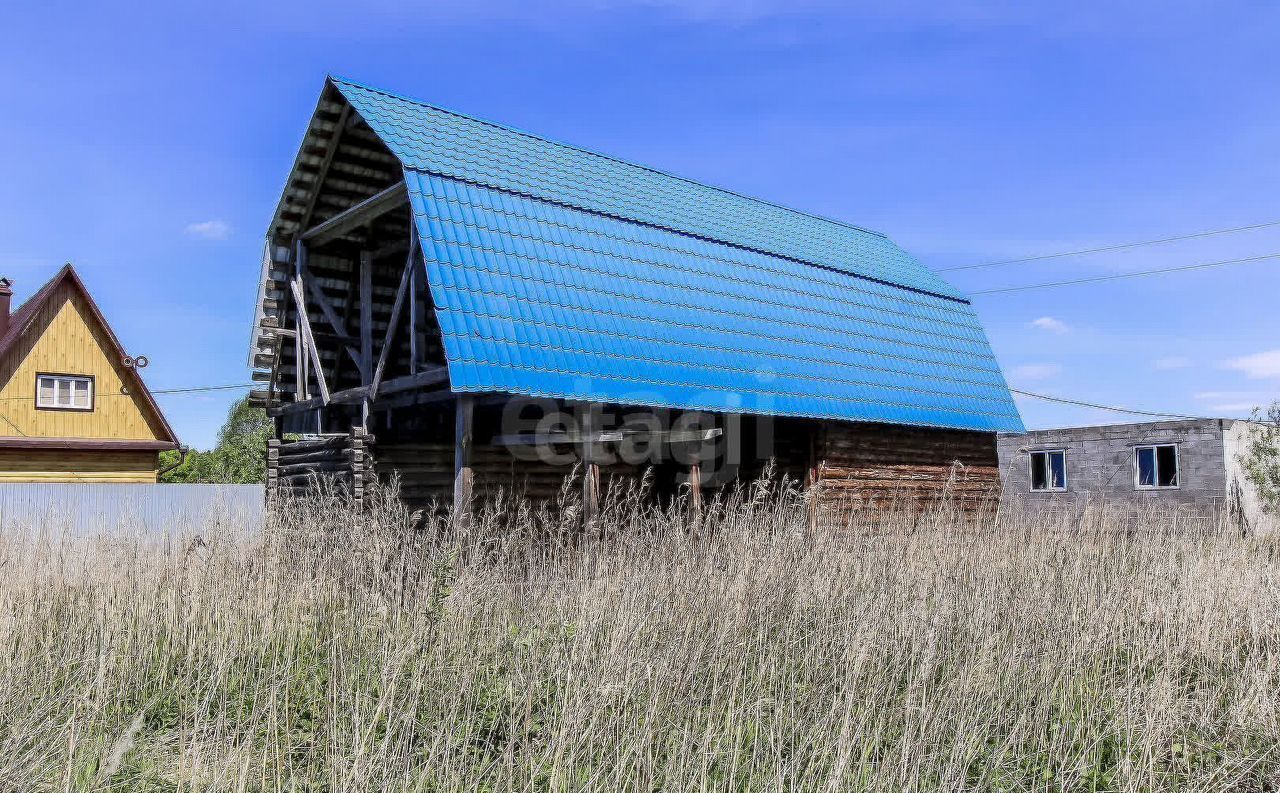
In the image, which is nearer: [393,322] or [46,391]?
[393,322]

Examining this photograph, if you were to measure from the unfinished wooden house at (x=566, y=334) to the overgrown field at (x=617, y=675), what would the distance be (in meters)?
3.69

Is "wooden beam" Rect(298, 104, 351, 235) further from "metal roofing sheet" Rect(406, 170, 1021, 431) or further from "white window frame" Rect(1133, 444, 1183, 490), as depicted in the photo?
"white window frame" Rect(1133, 444, 1183, 490)

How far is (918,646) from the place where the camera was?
527cm

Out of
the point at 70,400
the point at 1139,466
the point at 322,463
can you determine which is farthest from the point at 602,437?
the point at 70,400

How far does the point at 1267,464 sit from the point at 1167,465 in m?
2.05

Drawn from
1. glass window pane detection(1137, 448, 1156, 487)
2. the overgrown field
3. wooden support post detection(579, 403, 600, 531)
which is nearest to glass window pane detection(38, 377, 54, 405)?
wooden support post detection(579, 403, 600, 531)

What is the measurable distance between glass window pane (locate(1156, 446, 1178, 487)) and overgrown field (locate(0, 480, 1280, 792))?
15.6 m

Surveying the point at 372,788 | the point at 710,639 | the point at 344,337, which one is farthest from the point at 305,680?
the point at 344,337

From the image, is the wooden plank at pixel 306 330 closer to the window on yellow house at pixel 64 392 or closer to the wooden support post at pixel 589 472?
the wooden support post at pixel 589 472

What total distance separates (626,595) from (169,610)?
2975 millimetres

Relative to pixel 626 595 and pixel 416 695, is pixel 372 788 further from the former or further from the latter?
pixel 626 595

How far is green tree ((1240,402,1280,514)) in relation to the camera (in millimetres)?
20047

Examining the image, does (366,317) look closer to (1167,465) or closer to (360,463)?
(360,463)

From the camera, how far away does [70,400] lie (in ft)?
74.0
